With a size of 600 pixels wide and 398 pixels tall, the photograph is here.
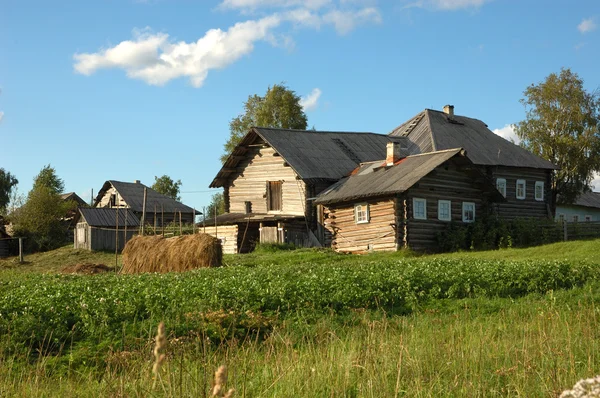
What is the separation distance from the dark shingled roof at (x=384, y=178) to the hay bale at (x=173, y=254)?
32.1ft

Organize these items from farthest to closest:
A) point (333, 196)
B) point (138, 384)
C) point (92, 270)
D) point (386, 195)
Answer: point (333, 196)
point (386, 195)
point (92, 270)
point (138, 384)

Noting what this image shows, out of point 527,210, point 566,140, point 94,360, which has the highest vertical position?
point 566,140

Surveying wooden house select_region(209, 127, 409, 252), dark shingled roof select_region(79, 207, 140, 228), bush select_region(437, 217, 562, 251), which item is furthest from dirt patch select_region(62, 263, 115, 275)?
dark shingled roof select_region(79, 207, 140, 228)

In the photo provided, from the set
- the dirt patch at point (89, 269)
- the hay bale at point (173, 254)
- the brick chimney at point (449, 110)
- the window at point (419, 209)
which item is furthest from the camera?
the brick chimney at point (449, 110)

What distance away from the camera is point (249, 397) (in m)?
7.12

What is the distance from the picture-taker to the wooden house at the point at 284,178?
42.2m

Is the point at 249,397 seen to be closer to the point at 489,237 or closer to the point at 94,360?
the point at 94,360

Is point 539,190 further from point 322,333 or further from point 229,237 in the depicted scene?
point 322,333

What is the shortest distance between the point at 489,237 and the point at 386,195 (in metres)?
5.49

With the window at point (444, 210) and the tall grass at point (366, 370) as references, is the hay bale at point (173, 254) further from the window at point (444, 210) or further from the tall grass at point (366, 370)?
the tall grass at point (366, 370)

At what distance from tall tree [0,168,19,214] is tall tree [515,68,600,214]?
4579 centimetres

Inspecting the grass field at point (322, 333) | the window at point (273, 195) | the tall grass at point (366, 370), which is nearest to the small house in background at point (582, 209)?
the window at point (273, 195)

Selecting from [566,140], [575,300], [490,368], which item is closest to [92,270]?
[575,300]

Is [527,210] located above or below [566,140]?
below
